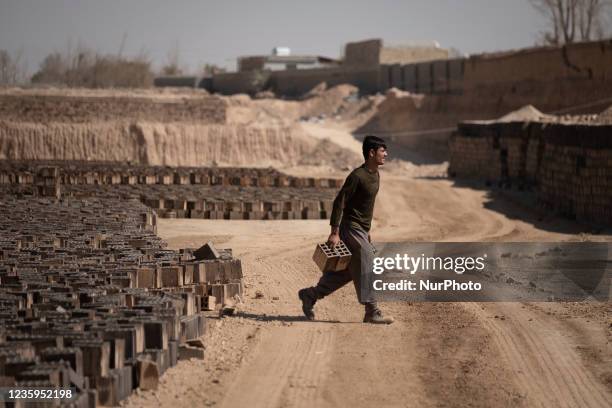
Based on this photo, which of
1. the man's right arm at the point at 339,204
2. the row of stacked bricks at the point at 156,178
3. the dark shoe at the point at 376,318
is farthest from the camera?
the row of stacked bricks at the point at 156,178

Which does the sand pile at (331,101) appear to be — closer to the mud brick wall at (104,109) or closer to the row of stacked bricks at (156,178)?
the mud brick wall at (104,109)

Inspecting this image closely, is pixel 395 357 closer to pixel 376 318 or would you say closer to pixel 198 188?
pixel 376 318

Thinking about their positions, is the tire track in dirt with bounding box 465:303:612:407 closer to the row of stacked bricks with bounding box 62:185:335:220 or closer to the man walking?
the man walking

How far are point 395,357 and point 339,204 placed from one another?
65.1 inches

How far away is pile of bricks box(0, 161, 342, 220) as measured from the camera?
835 inches

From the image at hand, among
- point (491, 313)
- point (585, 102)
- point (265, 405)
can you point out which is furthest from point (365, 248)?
point (585, 102)

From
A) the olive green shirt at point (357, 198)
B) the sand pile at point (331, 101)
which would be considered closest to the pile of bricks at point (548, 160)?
the olive green shirt at point (357, 198)

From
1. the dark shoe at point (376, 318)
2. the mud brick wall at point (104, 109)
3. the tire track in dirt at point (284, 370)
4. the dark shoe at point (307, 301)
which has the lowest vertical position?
the tire track in dirt at point (284, 370)

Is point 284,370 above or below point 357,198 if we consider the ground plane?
below

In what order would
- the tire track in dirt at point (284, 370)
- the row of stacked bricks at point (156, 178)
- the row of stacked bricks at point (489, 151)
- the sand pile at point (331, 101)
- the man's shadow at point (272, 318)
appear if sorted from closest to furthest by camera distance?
the tire track in dirt at point (284, 370)
the man's shadow at point (272, 318)
the row of stacked bricks at point (156, 178)
the row of stacked bricks at point (489, 151)
the sand pile at point (331, 101)

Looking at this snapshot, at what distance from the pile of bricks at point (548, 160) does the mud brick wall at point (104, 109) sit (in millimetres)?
12334

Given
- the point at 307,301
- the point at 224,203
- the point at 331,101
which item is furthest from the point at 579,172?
the point at 331,101

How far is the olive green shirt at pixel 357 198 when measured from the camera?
9.47 metres

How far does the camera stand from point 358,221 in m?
9.59
